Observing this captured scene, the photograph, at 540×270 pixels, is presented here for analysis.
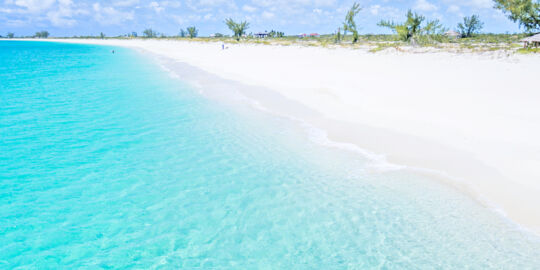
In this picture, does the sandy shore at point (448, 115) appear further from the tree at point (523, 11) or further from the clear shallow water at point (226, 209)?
the tree at point (523, 11)

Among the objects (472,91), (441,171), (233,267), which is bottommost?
(233,267)

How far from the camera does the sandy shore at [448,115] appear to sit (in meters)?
7.98

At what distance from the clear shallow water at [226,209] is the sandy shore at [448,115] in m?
1.05

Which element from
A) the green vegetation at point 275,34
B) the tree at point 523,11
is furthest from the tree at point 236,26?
the tree at point 523,11

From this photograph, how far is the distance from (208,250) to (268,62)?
1074 inches

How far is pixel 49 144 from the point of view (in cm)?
1145

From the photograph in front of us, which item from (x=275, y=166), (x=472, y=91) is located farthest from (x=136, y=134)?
(x=472, y=91)

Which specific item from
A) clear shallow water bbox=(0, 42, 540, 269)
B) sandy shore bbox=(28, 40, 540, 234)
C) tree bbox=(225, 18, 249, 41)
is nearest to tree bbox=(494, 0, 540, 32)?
sandy shore bbox=(28, 40, 540, 234)

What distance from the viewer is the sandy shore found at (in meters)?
7.98

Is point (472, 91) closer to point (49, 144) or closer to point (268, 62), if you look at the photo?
point (49, 144)

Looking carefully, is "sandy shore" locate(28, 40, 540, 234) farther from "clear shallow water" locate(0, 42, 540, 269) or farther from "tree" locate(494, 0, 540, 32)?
"tree" locate(494, 0, 540, 32)

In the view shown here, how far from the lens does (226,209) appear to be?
7.15 m

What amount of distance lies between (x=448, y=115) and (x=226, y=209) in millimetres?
9168

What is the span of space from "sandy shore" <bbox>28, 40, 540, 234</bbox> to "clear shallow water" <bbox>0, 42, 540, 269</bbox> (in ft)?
3.44
